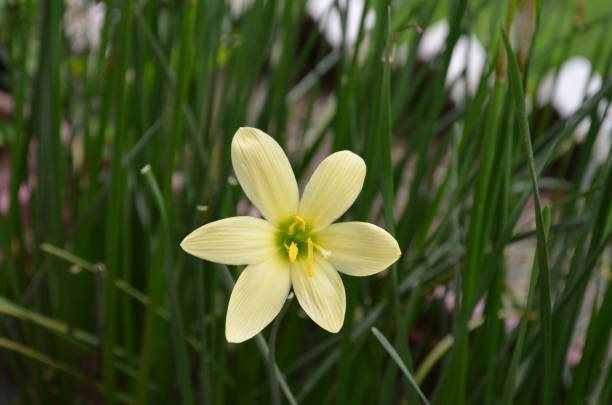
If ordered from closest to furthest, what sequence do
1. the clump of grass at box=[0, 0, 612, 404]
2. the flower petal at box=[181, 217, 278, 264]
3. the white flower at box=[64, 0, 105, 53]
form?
the flower petal at box=[181, 217, 278, 264] → the clump of grass at box=[0, 0, 612, 404] → the white flower at box=[64, 0, 105, 53]

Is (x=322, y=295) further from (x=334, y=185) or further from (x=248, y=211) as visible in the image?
(x=248, y=211)

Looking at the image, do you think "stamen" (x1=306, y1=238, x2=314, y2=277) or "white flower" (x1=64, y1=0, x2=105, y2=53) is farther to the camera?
"white flower" (x1=64, y1=0, x2=105, y2=53)

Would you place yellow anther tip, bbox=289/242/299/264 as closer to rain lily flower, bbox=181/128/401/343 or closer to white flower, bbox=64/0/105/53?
rain lily flower, bbox=181/128/401/343

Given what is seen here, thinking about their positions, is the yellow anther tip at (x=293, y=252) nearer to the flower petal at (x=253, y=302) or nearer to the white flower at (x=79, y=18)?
the flower petal at (x=253, y=302)

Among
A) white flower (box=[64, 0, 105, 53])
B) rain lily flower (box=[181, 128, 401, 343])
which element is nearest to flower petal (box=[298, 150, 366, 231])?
rain lily flower (box=[181, 128, 401, 343])

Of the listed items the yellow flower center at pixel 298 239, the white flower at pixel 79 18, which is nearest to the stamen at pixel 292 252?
the yellow flower center at pixel 298 239

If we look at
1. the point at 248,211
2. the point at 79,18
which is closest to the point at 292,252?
the point at 248,211

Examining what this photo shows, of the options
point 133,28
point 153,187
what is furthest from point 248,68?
point 153,187
